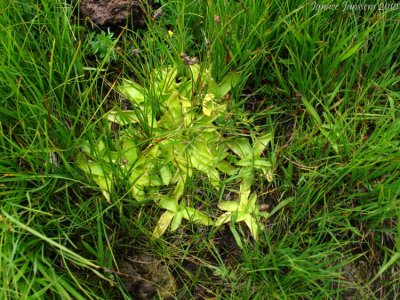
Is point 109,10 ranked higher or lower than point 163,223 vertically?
higher

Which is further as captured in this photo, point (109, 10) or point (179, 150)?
point (109, 10)

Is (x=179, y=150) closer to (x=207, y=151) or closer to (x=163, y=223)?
(x=207, y=151)

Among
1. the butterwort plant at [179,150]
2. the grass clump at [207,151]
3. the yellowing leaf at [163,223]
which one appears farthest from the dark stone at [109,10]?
the yellowing leaf at [163,223]

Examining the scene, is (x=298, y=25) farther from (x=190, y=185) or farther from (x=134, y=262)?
(x=134, y=262)

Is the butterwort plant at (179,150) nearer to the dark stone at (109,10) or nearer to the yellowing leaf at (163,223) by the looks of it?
the yellowing leaf at (163,223)

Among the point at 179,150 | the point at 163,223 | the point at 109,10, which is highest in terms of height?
the point at 109,10

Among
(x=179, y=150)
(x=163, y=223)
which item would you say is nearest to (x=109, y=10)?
(x=179, y=150)
